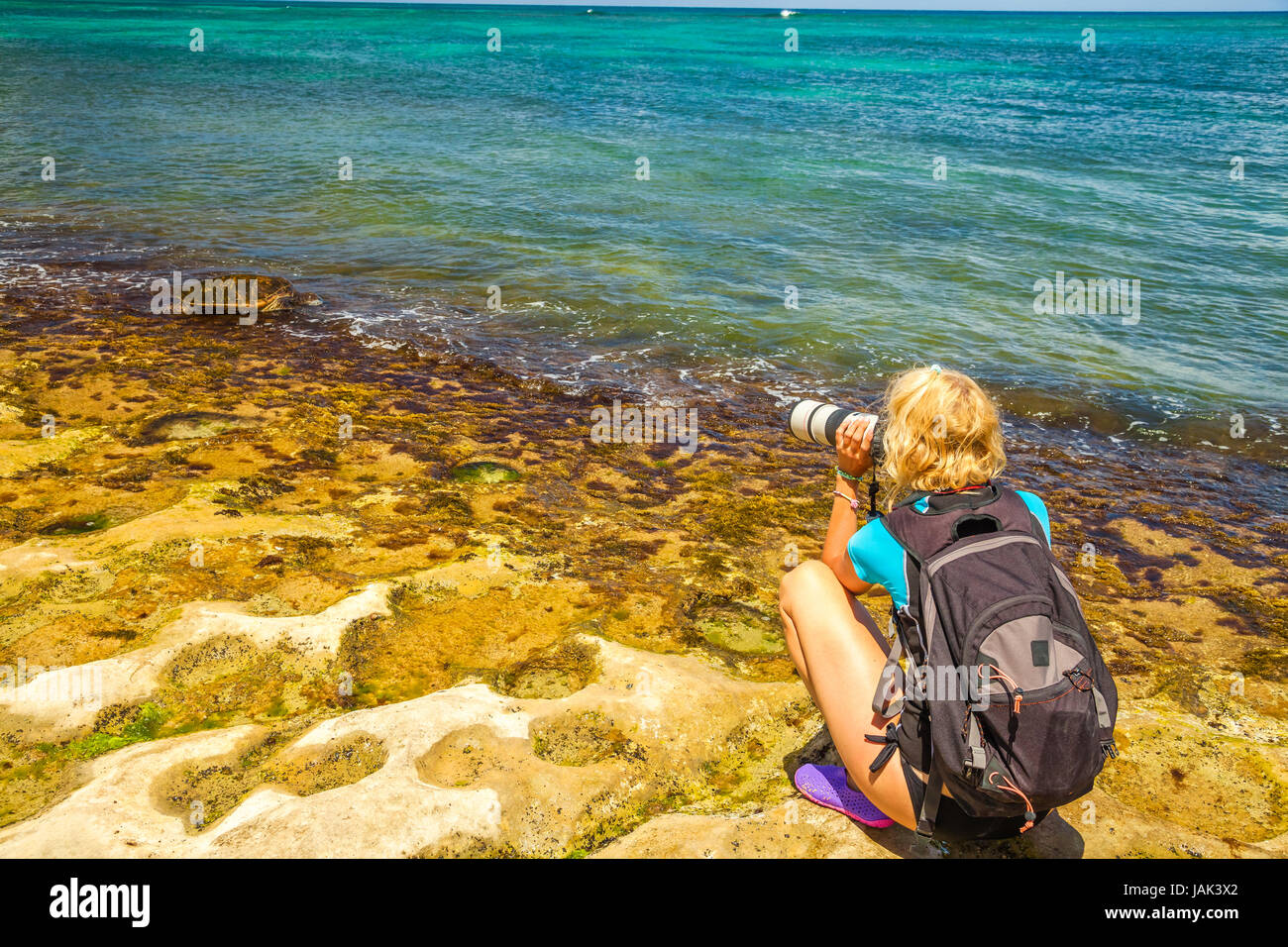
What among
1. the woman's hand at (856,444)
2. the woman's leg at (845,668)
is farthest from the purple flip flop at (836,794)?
the woman's hand at (856,444)

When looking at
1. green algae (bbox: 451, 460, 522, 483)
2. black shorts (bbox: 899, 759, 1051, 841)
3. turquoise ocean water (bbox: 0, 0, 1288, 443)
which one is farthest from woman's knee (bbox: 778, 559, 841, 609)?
turquoise ocean water (bbox: 0, 0, 1288, 443)

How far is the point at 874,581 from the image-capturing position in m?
2.45

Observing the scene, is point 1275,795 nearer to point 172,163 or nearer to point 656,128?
point 172,163

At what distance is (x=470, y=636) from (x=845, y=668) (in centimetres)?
178

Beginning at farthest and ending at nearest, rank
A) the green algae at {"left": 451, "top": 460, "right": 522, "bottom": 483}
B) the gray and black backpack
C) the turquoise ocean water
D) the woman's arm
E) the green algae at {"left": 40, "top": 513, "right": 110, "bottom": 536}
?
the turquoise ocean water
the green algae at {"left": 451, "top": 460, "right": 522, "bottom": 483}
the green algae at {"left": 40, "top": 513, "right": 110, "bottom": 536}
the woman's arm
the gray and black backpack

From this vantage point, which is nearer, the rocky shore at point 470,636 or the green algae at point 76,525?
the rocky shore at point 470,636

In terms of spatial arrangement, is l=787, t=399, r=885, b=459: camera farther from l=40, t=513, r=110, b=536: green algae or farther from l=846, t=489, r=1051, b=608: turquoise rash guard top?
l=40, t=513, r=110, b=536: green algae

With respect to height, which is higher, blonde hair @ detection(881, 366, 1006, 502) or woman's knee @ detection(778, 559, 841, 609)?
blonde hair @ detection(881, 366, 1006, 502)

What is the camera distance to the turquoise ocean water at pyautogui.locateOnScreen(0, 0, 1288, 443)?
346 inches

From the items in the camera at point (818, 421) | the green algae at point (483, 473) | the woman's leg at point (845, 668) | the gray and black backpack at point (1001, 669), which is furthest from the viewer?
the green algae at point (483, 473)

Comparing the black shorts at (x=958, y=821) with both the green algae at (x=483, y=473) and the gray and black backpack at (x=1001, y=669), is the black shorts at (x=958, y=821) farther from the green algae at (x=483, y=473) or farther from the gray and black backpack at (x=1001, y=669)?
the green algae at (x=483, y=473)

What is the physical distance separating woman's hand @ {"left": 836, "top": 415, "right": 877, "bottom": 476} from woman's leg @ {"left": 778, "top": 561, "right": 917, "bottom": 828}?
0.35 meters

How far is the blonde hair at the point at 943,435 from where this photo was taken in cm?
238

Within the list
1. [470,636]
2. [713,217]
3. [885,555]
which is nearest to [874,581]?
[885,555]
